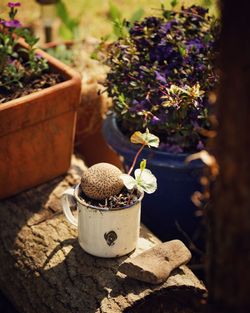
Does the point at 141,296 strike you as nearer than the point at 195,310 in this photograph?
Yes

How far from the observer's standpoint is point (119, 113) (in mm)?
2500

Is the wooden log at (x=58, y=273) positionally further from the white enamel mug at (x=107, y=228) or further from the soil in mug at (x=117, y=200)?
the soil in mug at (x=117, y=200)

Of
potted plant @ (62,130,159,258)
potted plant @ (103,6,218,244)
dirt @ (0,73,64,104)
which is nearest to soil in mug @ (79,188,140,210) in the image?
potted plant @ (62,130,159,258)

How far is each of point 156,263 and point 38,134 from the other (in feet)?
Answer: 2.70

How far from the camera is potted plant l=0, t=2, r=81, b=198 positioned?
7.88ft

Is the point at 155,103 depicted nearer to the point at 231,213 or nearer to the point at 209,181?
the point at 209,181

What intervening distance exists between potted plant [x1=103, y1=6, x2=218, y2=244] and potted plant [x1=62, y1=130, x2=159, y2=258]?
1.04 feet

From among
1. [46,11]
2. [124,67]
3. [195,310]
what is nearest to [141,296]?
[195,310]

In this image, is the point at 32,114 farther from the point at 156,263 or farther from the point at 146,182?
the point at 156,263

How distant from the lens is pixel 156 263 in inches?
79.1

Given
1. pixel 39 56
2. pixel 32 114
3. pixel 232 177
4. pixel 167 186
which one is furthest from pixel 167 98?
pixel 232 177

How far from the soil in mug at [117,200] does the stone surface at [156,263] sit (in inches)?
7.6

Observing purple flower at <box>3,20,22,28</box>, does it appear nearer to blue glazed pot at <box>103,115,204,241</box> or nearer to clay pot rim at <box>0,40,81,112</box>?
clay pot rim at <box>0,40,81,112</box>

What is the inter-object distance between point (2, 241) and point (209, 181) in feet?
3.92
